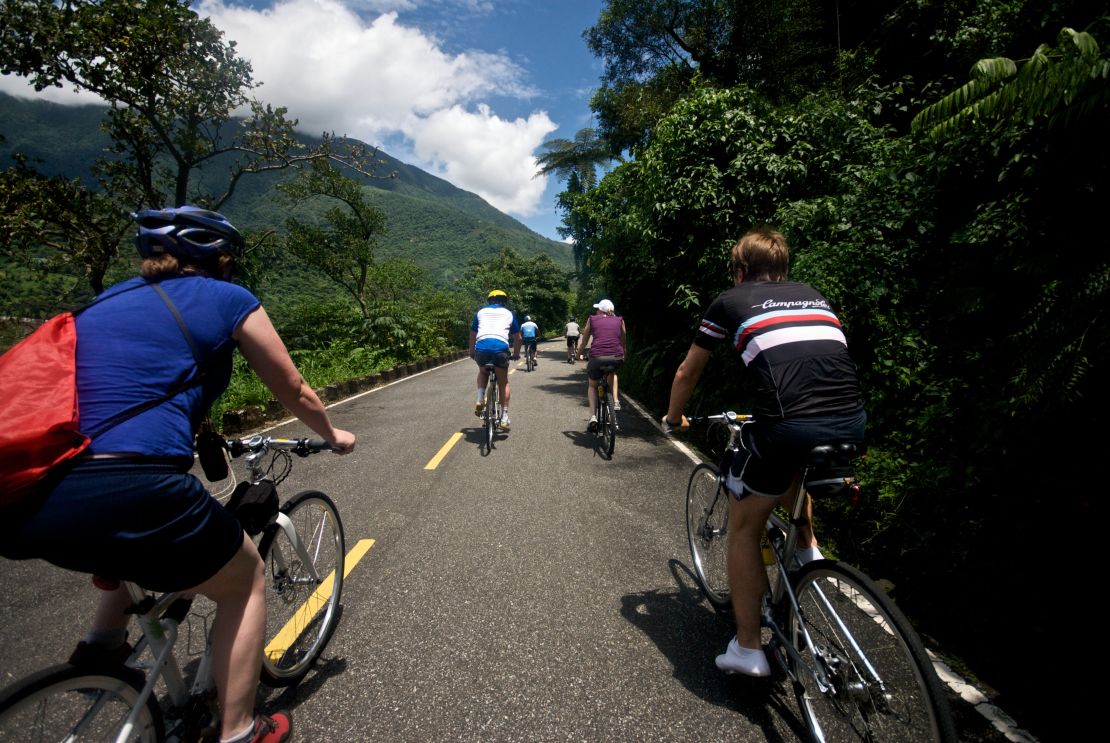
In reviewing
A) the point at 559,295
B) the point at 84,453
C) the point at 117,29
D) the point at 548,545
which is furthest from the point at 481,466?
the point at 559,295

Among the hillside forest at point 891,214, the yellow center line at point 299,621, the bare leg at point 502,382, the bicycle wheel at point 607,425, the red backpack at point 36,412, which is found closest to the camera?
the red backpack at point 36,412

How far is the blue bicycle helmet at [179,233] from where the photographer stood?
5.11 feet

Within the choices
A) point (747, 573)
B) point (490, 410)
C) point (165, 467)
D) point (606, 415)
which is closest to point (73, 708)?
point (165, 467)

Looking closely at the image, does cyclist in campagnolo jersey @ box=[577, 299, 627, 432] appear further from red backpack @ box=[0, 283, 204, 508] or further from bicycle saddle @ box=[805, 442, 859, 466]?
red backpack @ box=[0, 283, 204, 508]

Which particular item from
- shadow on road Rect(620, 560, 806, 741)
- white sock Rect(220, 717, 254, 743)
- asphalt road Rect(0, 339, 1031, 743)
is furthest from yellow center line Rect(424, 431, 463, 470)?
white sock Rect(220, 717, 254, 743)

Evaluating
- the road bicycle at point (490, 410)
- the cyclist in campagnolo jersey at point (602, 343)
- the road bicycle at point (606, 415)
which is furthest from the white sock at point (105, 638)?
the cyclist in campagnolo jersey at point (602, 343)

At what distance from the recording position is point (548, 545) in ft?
12.1


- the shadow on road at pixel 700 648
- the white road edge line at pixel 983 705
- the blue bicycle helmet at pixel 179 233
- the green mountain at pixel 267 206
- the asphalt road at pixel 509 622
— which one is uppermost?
the green mountain at pixel 267 206

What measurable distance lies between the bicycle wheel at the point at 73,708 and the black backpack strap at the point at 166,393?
619mm

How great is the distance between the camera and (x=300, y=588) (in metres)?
2.56

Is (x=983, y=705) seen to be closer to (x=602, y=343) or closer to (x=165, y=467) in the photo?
(x=165, y=467)

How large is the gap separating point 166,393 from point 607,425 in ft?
→ 17.5

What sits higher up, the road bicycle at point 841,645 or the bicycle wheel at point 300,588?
the road bicycle at point 841,645

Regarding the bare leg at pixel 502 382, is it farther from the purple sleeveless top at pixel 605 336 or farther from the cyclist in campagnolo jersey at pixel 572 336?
the cyclist in campagnolo jersey at pixel 572 336
